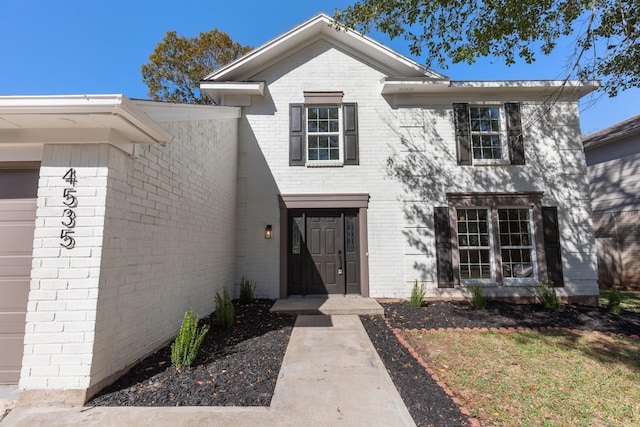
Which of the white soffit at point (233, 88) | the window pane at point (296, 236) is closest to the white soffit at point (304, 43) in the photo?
the white soffit at point (233, 88)

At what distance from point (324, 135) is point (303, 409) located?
6163mm

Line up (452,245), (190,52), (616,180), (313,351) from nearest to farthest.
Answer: (313,351) < (452,245) < (616,180) < (190,52)

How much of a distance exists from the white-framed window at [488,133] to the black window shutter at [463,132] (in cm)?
18

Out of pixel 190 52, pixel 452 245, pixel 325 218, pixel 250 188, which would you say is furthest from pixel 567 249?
pixel 190 52

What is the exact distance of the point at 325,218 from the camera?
7.25m

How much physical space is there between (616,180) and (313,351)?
12.6m

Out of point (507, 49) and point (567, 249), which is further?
point (567, 249)

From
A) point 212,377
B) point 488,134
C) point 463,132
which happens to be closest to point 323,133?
point 463,132

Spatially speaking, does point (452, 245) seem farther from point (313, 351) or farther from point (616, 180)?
point (616, 180)

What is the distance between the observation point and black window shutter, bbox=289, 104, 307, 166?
286 inches

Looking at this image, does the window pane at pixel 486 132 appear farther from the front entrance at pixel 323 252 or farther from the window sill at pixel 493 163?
the front entrance at pixel 323 252

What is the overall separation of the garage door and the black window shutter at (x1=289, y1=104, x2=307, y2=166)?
495cm

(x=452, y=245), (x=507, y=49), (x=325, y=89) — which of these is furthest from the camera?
(x=325, y=89)

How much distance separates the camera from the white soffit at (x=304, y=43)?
7242mm
